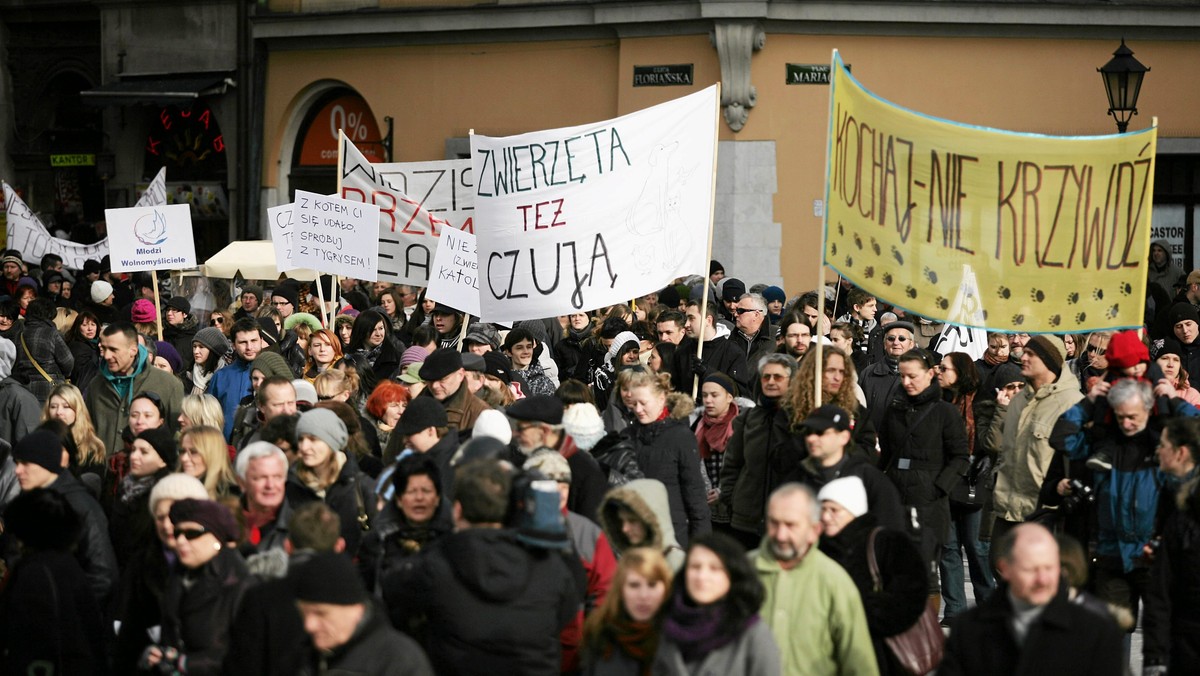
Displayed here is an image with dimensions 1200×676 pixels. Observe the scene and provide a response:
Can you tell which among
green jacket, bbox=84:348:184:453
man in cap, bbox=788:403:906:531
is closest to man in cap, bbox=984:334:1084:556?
man in cap, bbox=788:403:906:531

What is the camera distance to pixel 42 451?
26.0 feet

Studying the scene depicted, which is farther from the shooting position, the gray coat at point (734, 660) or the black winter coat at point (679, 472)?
the black winter coat at point (679, 472)

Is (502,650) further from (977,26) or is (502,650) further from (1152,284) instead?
(977,26)

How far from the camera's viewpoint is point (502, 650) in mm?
5965

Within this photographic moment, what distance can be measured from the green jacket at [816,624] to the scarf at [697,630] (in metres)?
0.54

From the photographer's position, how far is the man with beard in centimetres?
616

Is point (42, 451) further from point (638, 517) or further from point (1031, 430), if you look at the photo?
point (1031, 430)

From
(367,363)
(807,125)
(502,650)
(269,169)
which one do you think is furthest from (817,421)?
(269,169)

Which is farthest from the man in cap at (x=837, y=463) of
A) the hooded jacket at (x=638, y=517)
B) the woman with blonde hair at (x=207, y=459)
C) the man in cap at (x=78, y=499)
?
the man in cap at (x=78, y=499)

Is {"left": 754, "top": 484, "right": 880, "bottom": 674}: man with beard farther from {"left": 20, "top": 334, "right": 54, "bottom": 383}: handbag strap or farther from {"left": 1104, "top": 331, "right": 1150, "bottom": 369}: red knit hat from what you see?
{"left": 20, "top": 334, "right": 54, "bottom": 383}: handbag strap

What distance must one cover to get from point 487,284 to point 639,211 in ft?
4.01

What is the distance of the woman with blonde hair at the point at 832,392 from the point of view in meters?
9.00

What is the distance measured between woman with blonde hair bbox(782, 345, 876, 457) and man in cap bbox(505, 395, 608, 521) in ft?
4.72

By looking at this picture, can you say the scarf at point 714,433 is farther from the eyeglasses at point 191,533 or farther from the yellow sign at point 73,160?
the yellow sign at point 73,160
